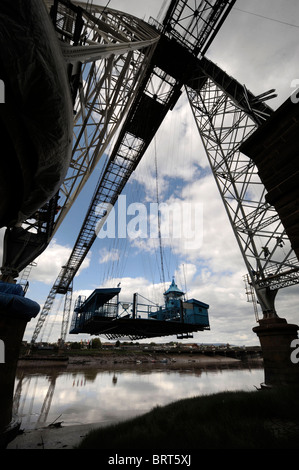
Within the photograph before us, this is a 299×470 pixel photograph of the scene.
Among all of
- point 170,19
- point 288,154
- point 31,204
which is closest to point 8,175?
point 31,204

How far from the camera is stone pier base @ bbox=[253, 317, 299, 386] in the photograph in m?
6.33

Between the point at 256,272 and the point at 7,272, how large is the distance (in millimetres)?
10240

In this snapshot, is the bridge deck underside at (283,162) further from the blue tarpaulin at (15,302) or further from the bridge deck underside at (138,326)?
the bridge deck underside at (138,326)

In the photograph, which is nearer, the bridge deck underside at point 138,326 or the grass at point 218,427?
the grass at point 218,427

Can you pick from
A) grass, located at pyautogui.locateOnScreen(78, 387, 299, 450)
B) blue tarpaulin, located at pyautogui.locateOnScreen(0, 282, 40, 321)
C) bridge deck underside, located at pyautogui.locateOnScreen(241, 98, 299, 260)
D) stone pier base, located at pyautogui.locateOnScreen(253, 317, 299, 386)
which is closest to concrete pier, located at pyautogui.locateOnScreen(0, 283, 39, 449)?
blue tarpaulin, located at pyautogui.locateOnScreen(0, 282, 40, 321)

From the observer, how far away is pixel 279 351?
21.6ft

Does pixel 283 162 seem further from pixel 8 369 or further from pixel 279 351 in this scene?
pixel 8 369

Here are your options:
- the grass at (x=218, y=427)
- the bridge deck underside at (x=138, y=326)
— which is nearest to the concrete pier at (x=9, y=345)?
the grass at (x=218, y=427)

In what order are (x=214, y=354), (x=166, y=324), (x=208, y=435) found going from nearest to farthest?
(x=208, y=435) < (x=166, y=324) < (x=214, y=354)

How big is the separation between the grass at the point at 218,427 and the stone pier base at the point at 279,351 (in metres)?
0.84

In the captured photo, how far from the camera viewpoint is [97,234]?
24969mm

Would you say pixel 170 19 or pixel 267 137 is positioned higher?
pixel 170 19

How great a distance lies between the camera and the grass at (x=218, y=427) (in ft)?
11.6

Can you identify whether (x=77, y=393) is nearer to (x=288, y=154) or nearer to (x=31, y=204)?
(x=31, y=204)
